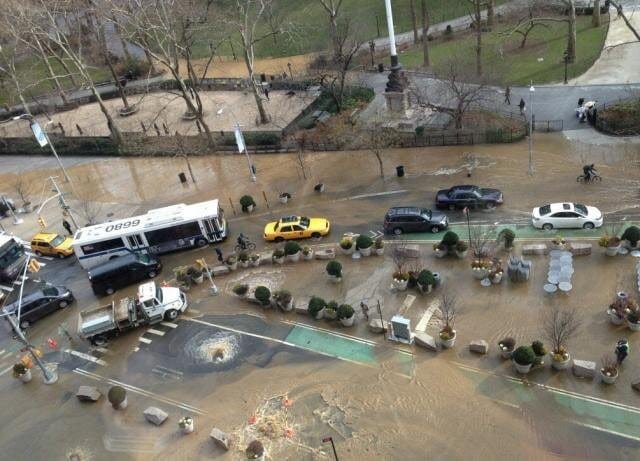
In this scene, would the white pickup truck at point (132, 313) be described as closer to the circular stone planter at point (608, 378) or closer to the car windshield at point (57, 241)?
the car windshield at point (57, 241)

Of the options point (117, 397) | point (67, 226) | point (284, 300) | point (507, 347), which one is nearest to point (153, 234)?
point (67, 226)

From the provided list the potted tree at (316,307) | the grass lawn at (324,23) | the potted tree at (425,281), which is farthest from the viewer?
the grass lawn at (324,23)

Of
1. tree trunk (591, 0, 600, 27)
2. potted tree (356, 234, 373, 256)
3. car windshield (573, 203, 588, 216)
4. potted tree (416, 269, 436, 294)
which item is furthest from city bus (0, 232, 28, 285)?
tree trunk (591, 0, 600, 27)

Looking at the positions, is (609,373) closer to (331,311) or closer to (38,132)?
(331,311)

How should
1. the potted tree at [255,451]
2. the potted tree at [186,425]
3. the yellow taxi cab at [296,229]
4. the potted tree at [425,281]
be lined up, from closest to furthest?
the potted tree at [255,451], the potted tree at [186,425], the potted tree at [425,281], the yellow taxi cab at [296,229]

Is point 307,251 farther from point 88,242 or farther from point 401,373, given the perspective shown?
point 88,242

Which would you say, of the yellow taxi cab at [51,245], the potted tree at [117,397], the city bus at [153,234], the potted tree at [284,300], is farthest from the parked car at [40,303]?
the potted tree at [284,300]
